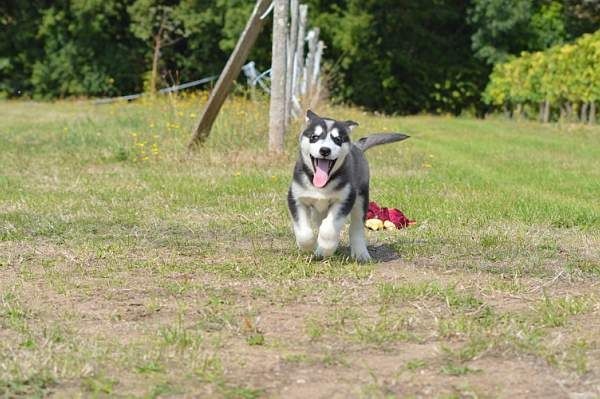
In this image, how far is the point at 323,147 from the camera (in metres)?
A: 6.21

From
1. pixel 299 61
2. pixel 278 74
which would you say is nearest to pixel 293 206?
pixel 278 74

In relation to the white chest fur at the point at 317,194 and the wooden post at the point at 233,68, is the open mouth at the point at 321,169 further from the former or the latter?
the wooden post at the point at 233,68

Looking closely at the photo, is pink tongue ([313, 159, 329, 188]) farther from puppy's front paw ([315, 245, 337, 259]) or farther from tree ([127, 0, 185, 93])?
tree ([127, 0, 185, 93])

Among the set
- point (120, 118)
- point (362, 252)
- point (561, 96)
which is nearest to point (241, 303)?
point (362, 252)

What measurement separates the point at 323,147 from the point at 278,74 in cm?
693

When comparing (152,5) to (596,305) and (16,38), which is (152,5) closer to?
(16,38)

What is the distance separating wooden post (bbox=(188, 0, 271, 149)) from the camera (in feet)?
43.9

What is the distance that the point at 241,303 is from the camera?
17.9 feet

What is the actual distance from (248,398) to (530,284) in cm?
270

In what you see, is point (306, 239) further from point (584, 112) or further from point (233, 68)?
point (584, 112)

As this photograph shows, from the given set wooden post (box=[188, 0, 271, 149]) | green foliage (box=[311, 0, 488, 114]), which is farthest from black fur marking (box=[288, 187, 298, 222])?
green foliage (box=[311, 0, 488, 114])

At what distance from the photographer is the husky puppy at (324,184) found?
6336 mm

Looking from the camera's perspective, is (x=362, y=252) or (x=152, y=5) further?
(x=152, y=5)

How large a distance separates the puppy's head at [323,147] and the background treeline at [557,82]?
20.0 meters
